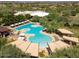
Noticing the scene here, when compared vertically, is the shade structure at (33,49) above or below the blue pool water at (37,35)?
below

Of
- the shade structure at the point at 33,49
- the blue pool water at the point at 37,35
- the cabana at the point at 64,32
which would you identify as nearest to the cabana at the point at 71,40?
the cabana at the point at 64,32

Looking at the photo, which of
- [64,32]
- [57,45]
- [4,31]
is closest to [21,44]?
[4,31]

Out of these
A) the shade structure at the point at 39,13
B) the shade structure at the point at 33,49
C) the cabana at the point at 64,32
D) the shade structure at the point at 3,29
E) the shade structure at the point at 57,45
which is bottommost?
the shade structure at the point at 33,49

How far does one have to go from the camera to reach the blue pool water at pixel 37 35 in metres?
3.23

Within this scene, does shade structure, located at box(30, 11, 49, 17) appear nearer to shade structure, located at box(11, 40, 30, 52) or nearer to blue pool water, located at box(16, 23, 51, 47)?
blue pool water, located at box(16, 23, 51, 47)

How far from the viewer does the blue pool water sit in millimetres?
3231

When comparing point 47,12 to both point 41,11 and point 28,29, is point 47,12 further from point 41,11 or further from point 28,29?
point 28,29

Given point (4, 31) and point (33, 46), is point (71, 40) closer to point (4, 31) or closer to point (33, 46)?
point (33, 46)

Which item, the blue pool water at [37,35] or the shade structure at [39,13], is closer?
the blue pool water at [37,35]

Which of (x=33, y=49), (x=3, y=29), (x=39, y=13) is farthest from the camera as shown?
(x=39, y=13)

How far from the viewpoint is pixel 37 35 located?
3.28 metres

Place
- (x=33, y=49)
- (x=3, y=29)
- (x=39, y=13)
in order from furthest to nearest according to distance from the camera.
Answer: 1. (x=39, y=13)
2. (x=3, y=29)
3. (x=33, y=49)

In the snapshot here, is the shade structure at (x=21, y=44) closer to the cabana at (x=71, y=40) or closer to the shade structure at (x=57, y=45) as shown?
the shade structure at (x=57, y=45)

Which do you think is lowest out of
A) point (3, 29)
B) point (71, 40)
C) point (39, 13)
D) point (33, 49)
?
point (33, 49)
